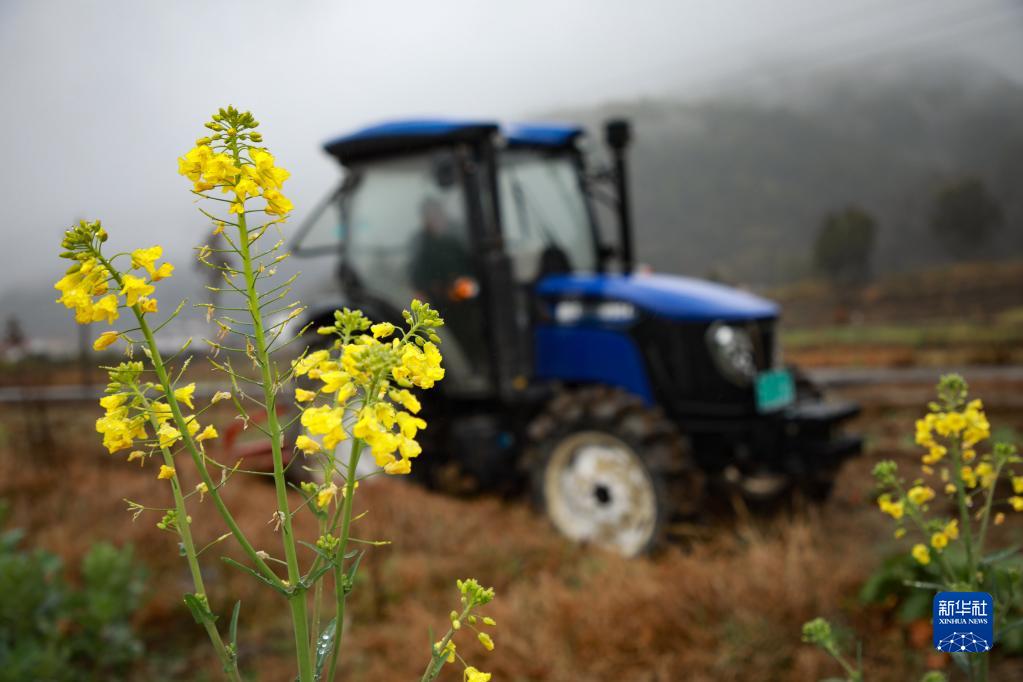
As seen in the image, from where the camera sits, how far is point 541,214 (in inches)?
190

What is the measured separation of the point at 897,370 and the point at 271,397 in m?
12.0

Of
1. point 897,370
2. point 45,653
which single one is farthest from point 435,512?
point 897,370

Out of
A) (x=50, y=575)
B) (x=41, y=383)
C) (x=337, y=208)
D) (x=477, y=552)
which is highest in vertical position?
(x=337, y=208)

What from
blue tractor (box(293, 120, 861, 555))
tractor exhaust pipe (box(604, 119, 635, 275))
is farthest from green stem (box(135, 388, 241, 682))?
tractor exhaust pipe (box(604, 119, 635, 275))

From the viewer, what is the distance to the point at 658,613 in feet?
8.75

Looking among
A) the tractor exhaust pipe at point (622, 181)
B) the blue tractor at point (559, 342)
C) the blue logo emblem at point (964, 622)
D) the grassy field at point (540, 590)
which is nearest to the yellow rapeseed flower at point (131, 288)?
the grassy field at point (540, 590)

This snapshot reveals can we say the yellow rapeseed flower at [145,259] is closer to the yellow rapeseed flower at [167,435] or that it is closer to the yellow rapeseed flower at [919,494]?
the yellow rapeseed flower at [167,435]

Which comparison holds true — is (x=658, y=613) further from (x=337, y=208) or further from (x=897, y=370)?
(x=897, y=370)

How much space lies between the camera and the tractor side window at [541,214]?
15.3 ft

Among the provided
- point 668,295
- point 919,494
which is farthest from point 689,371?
point 919,494

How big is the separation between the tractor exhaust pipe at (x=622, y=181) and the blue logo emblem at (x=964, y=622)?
12.0ft

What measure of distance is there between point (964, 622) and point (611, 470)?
3.04 m

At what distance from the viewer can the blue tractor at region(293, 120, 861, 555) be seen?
4.07 meters

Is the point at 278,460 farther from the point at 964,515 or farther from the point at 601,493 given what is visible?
the point at 601,493
